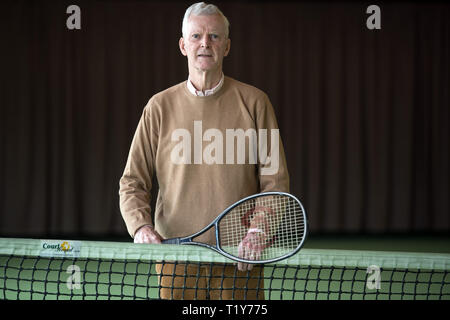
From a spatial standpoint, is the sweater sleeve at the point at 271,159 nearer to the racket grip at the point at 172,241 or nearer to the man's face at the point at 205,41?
the man's face at the point at 205,41

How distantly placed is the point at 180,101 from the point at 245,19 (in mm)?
6351

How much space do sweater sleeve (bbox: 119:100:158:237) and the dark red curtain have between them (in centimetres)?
601

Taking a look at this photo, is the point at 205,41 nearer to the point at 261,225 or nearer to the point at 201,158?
the point at 201,158

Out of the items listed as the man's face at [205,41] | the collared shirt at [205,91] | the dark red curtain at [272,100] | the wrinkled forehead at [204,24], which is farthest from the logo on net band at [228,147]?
the dark red curtain at [272,100]

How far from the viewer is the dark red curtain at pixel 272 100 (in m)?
7.90

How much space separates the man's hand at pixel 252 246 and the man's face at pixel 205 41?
2.21 ft

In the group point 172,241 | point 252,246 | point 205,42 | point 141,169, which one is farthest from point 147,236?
point 205,42

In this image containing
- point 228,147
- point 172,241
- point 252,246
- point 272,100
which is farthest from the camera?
point 272,100

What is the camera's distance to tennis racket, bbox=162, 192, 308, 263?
1.88 m

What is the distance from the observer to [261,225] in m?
1.94

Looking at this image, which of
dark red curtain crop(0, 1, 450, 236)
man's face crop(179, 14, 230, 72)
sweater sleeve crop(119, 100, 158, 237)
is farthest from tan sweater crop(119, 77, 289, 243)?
dark red curtain crop(0, 1, 450, 236)

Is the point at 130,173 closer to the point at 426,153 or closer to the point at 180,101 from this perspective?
the point at 180,101

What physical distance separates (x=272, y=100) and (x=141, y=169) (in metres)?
6.32

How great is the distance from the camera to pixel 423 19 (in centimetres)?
844
